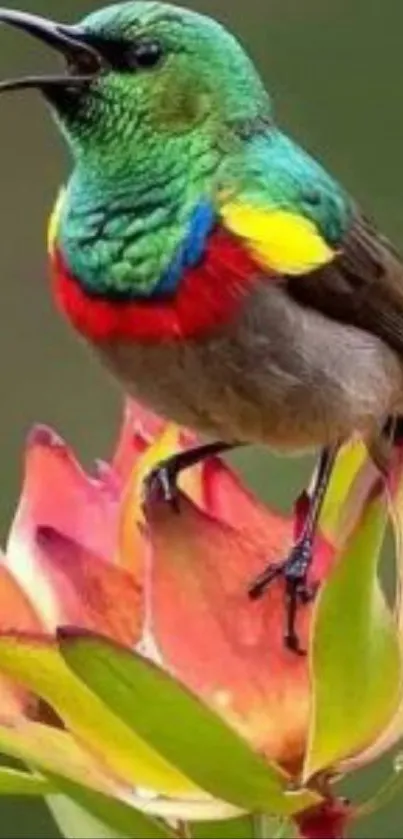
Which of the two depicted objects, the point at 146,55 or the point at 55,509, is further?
the point at 146,55

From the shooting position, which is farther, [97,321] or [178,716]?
[97,321]

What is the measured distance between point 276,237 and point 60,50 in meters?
0.15

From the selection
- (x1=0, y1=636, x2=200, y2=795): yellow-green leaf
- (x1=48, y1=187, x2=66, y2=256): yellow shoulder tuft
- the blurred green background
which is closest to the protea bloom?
(x1=0, y1=636, x2=200, y2=795): yellow-green leaf

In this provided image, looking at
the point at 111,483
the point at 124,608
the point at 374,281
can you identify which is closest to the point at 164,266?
the point at 374,281

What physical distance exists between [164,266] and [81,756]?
46 centimetres

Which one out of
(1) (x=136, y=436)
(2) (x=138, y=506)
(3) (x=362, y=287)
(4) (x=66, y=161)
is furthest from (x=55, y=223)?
(4) (x=66, y=161)

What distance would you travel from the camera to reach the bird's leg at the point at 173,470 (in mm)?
1112

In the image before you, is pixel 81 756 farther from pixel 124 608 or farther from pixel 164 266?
pixel 164 266

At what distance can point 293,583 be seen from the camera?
3.68ft

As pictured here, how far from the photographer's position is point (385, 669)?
1.03m

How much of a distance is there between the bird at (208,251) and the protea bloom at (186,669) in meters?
0.26

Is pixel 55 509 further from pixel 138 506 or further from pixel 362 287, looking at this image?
pixel 362 287

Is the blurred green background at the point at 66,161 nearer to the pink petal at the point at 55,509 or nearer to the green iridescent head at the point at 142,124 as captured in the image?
the green iridescent head at the point at 142,124

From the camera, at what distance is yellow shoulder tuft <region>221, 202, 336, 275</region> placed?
1.45m
